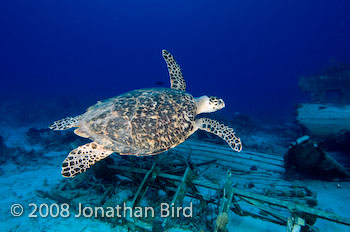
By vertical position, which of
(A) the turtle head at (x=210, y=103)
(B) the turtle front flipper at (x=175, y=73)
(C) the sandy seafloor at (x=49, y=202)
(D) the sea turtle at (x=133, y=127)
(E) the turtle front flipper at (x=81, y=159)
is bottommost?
(C) the sandy seafloor at (x=49, y=202)

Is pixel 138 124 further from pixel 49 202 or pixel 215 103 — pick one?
pixel 49 202

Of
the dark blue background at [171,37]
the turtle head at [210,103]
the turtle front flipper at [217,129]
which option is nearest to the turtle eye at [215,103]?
the turtle head at [210,103]

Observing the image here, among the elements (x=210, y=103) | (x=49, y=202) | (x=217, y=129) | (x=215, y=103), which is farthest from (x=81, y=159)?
(x=215, y=103)

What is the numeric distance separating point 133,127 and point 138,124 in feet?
0.36

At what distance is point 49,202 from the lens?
12.8 feet

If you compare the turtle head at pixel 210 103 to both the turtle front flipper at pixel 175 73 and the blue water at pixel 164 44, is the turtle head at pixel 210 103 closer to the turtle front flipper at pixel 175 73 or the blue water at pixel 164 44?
the turtle front flipper at pixel 175 73

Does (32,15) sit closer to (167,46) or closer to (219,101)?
(167,46)

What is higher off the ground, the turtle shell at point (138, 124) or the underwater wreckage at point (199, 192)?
the turtle shell at point (138, 124)

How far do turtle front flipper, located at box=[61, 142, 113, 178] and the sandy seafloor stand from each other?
1273 millimetres

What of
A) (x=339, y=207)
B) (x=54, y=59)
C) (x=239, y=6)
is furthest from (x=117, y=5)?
(x=339, y=207)

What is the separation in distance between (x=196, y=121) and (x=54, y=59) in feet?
453

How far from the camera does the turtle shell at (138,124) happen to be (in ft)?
10.4

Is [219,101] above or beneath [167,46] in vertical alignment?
beneath

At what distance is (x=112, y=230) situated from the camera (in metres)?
3.20
